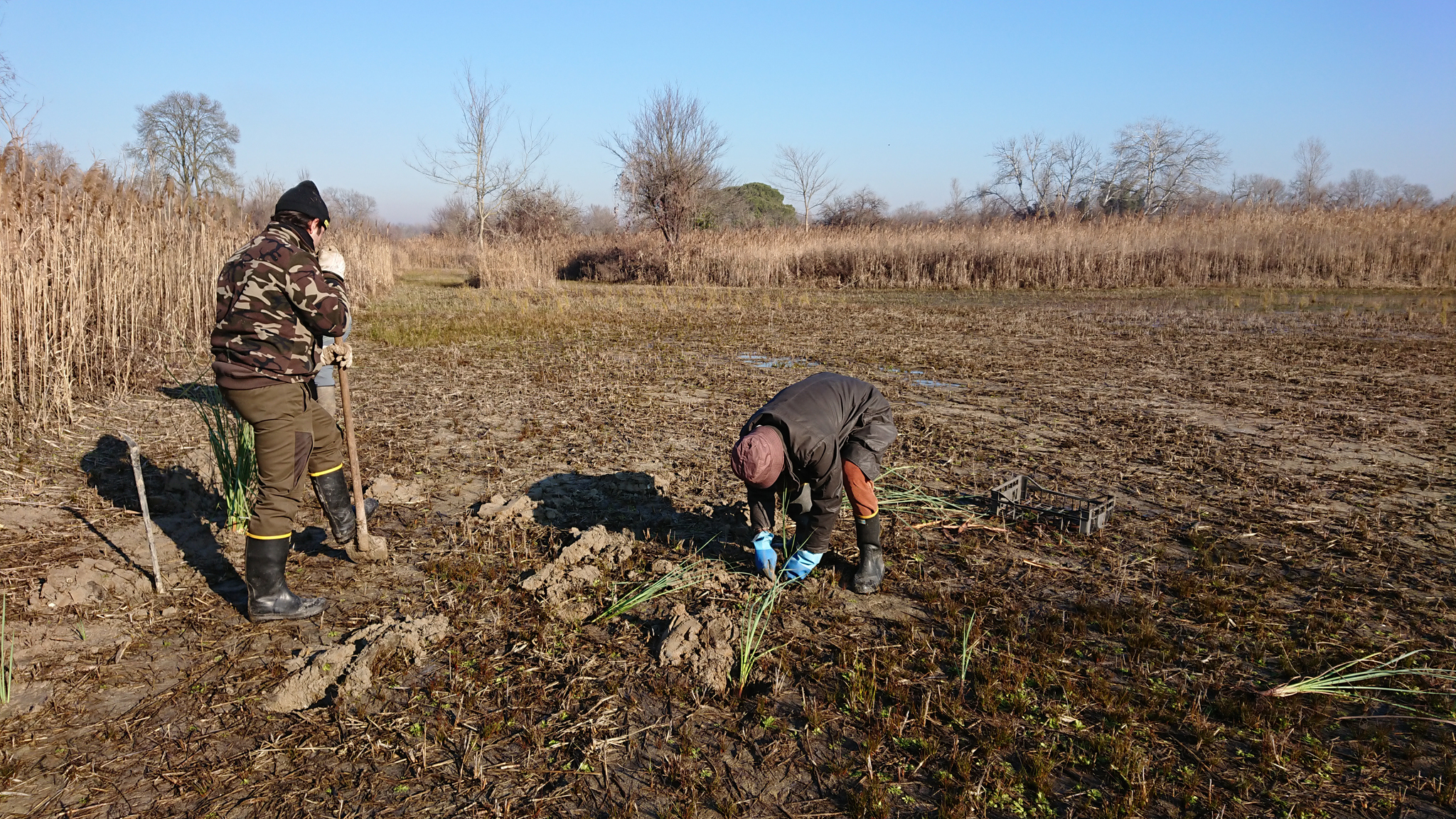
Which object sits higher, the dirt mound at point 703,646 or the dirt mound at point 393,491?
the dirt mound at point 393,491

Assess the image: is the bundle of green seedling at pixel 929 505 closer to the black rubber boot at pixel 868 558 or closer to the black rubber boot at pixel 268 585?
the black rubber boot at pixel 868 558

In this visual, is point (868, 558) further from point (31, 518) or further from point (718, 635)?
point (31, 518)

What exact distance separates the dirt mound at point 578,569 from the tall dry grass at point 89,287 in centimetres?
470

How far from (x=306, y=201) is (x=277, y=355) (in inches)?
30.6

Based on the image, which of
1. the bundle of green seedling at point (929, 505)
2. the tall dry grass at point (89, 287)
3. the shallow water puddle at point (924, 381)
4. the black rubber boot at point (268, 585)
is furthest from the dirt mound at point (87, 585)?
the shallow water puddle at point (924, 381)

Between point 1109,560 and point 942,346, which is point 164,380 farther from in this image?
point 942,346

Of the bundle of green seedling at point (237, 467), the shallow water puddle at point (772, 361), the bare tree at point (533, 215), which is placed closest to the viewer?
the bundle of green seedling at point (237, 467)

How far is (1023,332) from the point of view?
13219 millimetres

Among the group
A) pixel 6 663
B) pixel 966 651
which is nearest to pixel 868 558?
pixel 966 651

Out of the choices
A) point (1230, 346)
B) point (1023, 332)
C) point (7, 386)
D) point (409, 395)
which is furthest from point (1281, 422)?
point (7, 386)

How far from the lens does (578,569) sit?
13.1 feet

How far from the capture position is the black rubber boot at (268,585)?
3518 millimetres

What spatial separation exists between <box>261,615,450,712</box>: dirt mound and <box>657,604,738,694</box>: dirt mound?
3.39 feet

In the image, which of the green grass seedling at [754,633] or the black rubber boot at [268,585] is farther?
the black rubber boot at [268,585]
